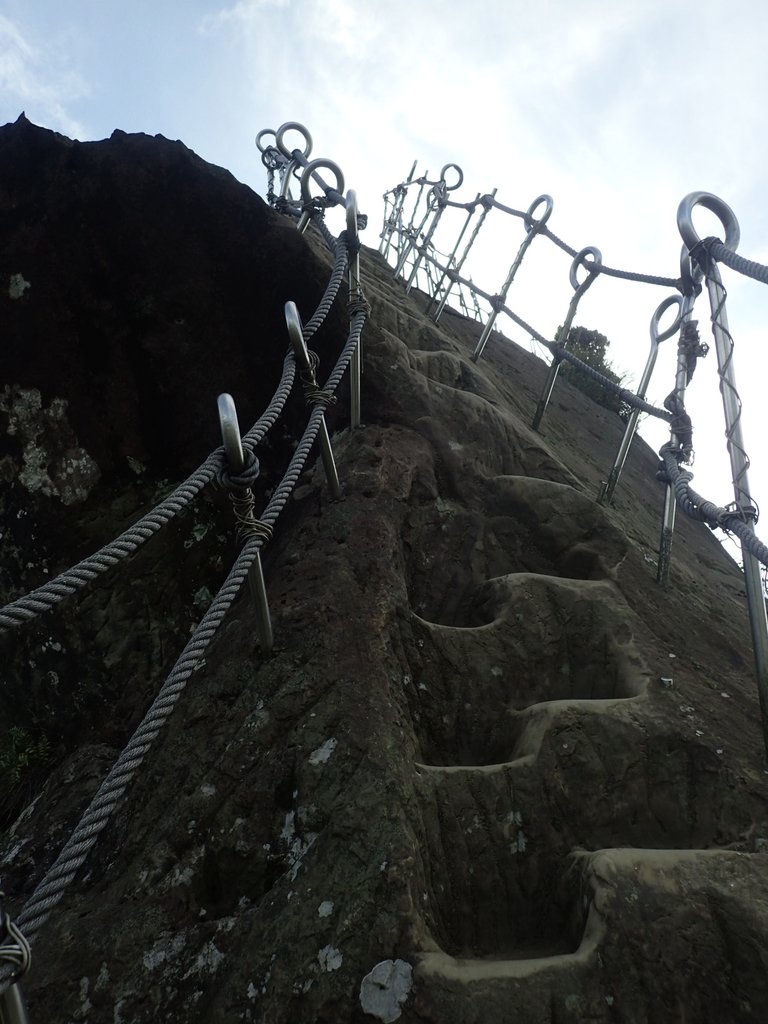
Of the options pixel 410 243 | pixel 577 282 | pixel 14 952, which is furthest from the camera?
pixel 410 243

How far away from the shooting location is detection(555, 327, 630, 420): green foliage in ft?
31.3

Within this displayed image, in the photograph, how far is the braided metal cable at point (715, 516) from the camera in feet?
6.81

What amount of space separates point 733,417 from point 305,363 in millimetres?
1635

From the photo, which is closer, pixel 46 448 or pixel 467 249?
pixel 46 448

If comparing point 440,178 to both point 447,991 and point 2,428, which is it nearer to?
point 2,428

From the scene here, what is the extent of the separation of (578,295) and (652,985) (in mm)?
4610

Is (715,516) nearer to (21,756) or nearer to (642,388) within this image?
(642,388)

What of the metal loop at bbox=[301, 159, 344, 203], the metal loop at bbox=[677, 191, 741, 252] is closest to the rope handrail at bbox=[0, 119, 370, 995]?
the metal loop at bbox=[677, 191, 741, 252]

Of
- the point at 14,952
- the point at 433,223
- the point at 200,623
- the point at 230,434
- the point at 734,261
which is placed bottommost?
the point at 14,952

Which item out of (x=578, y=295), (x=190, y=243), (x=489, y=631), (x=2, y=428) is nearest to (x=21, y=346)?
(x=2, y=428)

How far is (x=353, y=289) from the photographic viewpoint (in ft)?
11.3

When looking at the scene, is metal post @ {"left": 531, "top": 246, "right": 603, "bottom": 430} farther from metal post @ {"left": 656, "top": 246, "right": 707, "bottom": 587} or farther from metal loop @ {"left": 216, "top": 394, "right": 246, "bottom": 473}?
metal loop @ {"left": 216, "top": 394, "right": 246, "bottom": 473}

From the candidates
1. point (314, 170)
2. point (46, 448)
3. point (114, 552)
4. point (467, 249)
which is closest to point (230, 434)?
point (114, 552)

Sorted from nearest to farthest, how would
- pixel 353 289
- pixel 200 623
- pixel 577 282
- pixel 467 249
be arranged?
1. pixel 200 623
2. pixel 353 289
3. pixel 577 282
4. pixel 467 249
